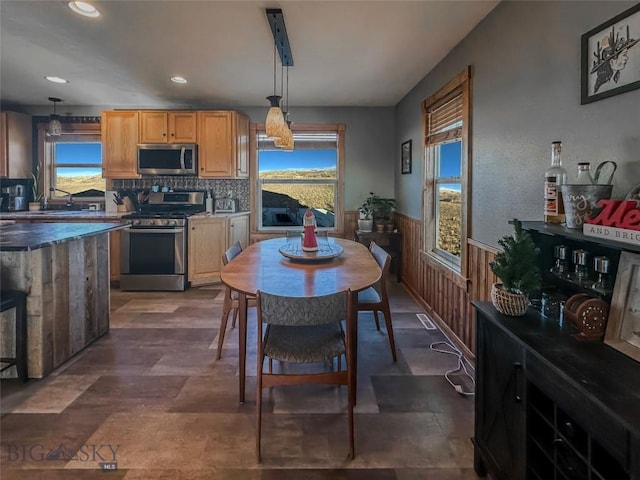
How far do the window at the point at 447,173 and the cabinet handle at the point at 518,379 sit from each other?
162 centimetres

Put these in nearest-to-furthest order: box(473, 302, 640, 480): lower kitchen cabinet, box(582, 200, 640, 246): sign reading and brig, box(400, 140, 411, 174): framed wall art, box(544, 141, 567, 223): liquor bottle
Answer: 1. box(473, 302, 640, 480): lower kitchen cabinet
2. box(582, 200, 640, 246): sign reading and brig
3. box(544, 141, 567, 223): liquor bottle
4. box(400, 140, 411, 174): framed wall art

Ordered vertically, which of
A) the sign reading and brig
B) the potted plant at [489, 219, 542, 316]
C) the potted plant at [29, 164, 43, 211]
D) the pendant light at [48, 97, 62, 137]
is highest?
the pendant light at [48, 97, 62, 137]

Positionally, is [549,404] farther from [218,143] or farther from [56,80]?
[56,80]

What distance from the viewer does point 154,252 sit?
4715 mm

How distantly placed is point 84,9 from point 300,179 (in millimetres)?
3358

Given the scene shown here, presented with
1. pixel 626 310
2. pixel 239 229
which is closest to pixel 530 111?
pixel 626 310

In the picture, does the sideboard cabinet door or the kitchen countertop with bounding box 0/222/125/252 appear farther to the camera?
the kitchen countertop with bounding box 0/222/125/252

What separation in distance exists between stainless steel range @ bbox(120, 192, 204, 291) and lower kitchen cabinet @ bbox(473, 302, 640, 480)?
3.83 m

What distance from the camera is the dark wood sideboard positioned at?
0.97 m

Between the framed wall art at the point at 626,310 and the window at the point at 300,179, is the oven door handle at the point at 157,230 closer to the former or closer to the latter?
the window at the point at 300,179

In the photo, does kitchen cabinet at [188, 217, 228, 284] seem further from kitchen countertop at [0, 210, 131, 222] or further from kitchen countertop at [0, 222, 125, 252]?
kitchen countertop at [0, 222, 125, 252]

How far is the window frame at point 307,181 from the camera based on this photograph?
5.45 m

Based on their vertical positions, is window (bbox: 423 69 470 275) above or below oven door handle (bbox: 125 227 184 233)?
above

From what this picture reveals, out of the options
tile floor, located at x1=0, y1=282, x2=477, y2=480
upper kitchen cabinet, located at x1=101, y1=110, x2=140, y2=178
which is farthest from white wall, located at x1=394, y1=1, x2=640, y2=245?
upper kitchen cabinet, located at x1=101, y1=110, x2=140, y2=178
